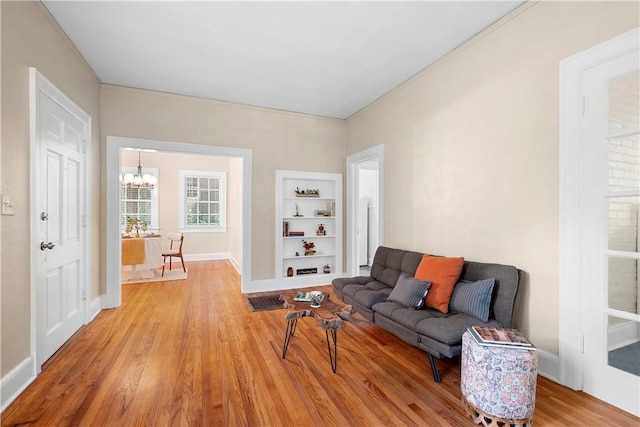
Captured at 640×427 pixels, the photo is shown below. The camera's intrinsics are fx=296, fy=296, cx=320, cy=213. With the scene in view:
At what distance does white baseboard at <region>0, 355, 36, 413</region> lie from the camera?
1.88 meters

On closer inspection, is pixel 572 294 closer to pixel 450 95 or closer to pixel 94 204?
pixel 450 95

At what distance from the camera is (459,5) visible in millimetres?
2430

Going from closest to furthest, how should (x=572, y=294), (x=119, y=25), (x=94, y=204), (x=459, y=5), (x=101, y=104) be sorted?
(x=572, y=294), (x=459, y=5), (x=119, y=25), (x=94, y=204), (x=101, y=104)

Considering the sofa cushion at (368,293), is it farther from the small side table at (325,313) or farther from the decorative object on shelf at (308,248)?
the decorative object on shelf at (308,248)

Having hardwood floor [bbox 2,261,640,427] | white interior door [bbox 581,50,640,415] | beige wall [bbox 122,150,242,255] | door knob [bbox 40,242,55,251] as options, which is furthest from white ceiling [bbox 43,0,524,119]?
beige wall [bbox 122,150,242,255]

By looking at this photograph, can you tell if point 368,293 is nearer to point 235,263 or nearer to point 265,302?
point 265,302

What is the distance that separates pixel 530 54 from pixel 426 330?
92.3 inches

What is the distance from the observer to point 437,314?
8.25 ft

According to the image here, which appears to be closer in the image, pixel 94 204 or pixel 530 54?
pixel 530 54

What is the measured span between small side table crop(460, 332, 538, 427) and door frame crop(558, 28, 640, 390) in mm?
682

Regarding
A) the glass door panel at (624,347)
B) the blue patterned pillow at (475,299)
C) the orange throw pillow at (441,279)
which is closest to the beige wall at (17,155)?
the orange throw pillow at (441,279)

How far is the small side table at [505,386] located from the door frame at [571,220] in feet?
2.24

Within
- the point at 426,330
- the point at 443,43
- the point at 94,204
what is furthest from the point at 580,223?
the point at 94,204

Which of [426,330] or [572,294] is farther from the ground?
[572,294]
